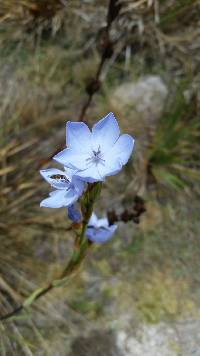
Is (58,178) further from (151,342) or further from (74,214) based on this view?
(151,342)

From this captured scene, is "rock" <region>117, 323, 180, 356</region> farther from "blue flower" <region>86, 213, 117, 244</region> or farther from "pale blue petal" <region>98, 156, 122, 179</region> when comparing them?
"pale blue petal" <region>98, 156, 122, 179</region>

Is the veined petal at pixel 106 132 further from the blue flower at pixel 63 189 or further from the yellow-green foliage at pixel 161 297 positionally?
the yellow-green foliage at pixel 161 297

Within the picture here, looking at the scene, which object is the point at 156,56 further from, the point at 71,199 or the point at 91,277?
the point at 71,199

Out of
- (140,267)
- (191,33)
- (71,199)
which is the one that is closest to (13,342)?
(140,267)

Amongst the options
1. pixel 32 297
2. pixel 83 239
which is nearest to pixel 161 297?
pixel 32 297

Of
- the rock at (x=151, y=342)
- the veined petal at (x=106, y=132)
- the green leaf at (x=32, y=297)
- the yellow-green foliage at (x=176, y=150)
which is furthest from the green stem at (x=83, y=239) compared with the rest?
the yellow-green foliage at (x=176, y=150)

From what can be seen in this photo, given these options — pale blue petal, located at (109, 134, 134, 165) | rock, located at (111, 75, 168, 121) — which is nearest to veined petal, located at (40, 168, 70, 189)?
pale blue petal, located at (109, 134, 134, 165)
